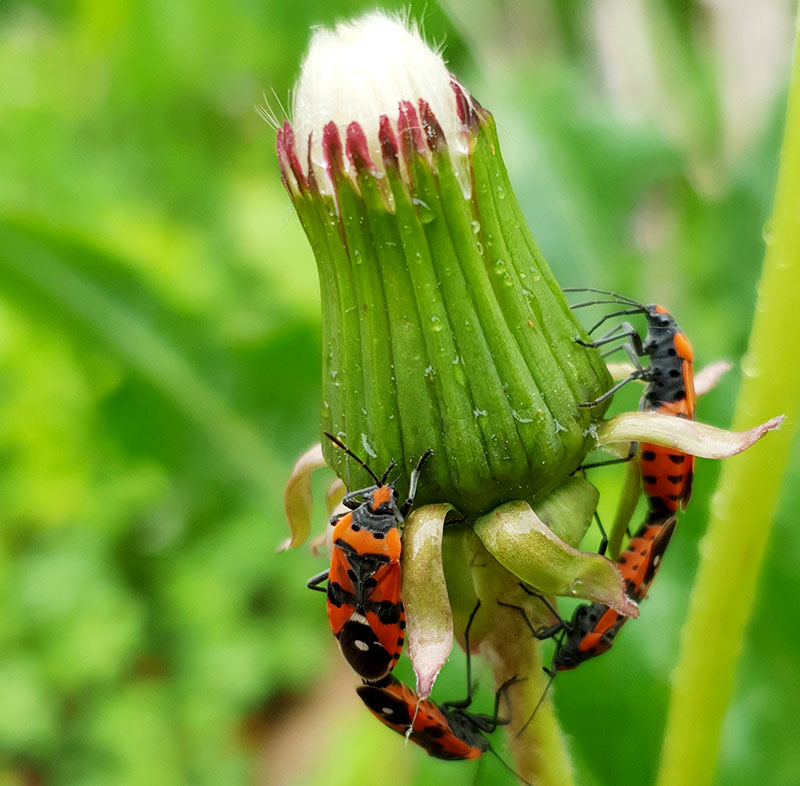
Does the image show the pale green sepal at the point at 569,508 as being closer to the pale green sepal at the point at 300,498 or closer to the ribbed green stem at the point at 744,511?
the ribbed green stem at the point at 744,511

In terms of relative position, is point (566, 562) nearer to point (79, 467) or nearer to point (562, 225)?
point (562, 225)

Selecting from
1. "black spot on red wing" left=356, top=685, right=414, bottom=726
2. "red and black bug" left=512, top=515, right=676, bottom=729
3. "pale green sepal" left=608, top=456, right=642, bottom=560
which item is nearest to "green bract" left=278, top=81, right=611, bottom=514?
"pale green sepal" left=608, top=456, right=642, bottom=560

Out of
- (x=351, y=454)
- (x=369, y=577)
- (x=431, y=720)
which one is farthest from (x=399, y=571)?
(x=431, y=720)

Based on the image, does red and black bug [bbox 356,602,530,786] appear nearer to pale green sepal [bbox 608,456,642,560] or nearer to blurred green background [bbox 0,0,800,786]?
pale green sepal [bbox 608,456,642,560]

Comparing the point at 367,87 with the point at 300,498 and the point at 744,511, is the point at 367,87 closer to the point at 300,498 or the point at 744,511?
the point at 300,498

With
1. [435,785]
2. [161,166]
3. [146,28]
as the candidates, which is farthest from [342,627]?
[146,28]

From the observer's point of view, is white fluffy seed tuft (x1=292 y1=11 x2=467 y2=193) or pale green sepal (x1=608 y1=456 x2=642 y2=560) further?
pale green sepal (x1=608 y1=456 x2=642 y2=560)

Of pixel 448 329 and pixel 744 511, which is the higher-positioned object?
pixel 448 329
